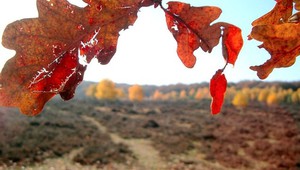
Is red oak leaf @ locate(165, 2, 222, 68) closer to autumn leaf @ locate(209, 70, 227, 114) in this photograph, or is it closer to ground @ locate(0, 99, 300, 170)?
autumn leaf @ locate(209, 70, 227, 114)

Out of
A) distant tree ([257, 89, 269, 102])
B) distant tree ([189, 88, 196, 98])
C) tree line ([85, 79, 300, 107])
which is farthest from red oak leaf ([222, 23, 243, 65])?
distant tree ([189, 88, 196, 98])

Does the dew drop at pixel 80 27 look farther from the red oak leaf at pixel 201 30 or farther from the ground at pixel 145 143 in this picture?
the ground at pixel 145 143

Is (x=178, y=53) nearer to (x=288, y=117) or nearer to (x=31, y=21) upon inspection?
(x=31, y=21)

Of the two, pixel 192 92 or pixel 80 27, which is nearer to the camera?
pixel 80 27

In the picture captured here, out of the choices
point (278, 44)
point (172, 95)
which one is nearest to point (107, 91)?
point (172, 95)

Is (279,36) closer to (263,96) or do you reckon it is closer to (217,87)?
(217,87)

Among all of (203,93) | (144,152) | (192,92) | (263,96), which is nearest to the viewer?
(144,152)

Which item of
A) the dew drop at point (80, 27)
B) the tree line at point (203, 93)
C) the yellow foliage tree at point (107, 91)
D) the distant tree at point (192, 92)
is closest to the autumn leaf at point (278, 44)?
the dew drop at point (80, 27)
